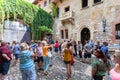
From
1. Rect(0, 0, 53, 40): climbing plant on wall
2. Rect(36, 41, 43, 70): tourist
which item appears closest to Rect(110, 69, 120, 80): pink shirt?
Rect(36, 41, 43, 70): tourist

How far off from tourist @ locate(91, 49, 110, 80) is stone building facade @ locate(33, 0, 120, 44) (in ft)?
45.7

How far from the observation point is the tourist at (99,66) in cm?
562

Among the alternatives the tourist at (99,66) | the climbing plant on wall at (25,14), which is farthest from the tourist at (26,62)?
the climbing plant on wall at (25,14)

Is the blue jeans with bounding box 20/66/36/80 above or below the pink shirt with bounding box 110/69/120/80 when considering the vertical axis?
below

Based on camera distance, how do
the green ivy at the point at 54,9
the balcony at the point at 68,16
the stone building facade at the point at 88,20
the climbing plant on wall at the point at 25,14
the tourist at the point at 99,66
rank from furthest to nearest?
the green ivy at the point at 54,9 < the balcony at the point at 68,16 < the climbing plant on wall at the point at 25,14 < the stone building facade at the point at 88,20 < the tourist at the point at 99,66

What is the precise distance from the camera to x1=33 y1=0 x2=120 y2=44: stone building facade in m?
19.7

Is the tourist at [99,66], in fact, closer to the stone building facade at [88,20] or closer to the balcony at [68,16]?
the stone building facade at [88,20]

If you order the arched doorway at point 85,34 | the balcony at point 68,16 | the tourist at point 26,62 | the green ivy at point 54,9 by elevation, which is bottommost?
the tourist at point 26,62

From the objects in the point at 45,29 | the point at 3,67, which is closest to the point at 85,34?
the point at 45,29

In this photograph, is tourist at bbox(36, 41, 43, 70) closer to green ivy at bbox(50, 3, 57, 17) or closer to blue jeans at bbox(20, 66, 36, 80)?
blue jeans at bbox(20, 66, 36, 80)

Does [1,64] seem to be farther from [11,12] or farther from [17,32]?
[17,32]

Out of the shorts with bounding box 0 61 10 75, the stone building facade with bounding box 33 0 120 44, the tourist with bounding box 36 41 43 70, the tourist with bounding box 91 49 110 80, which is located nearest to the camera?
the tourist with bounding box 91 49 110 80

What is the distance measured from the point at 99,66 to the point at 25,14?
2112cm

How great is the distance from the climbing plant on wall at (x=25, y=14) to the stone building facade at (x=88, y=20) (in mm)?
1694
